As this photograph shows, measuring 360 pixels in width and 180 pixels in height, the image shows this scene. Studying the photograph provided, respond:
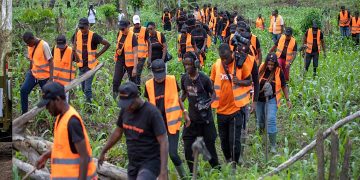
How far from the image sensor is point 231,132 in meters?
6.78

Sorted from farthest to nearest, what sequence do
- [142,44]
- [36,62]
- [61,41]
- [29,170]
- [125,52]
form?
[142,44] → [125,52] → [61,41] → [36,62] → [29,170]

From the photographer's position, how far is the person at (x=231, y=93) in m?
6.77

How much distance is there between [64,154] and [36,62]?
3839 millimetres

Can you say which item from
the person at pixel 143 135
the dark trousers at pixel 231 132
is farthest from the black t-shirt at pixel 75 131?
the dark trousers at pixel 231 132

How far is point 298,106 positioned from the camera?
33.4 feet

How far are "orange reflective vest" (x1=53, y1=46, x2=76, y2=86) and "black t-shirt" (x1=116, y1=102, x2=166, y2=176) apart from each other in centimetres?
354

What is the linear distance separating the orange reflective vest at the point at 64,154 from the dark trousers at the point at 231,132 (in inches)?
96.6

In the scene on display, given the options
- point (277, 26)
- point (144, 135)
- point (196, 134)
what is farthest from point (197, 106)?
point (277, 26)

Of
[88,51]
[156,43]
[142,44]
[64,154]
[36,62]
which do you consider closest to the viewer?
[64,154]

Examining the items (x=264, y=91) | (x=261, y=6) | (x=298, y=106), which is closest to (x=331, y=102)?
(x=298, y=106)

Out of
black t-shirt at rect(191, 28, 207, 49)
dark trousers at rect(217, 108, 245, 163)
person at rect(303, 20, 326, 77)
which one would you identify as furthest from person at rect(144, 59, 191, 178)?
person at rect(303, 20, 326, 77)

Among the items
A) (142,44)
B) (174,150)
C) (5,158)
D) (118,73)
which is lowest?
(5,158)

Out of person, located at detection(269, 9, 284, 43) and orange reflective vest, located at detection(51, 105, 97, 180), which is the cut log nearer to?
orange reflective vest, located at detection(51, 105, 97, 180)

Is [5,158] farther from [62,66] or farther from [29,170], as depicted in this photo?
[62,66]
